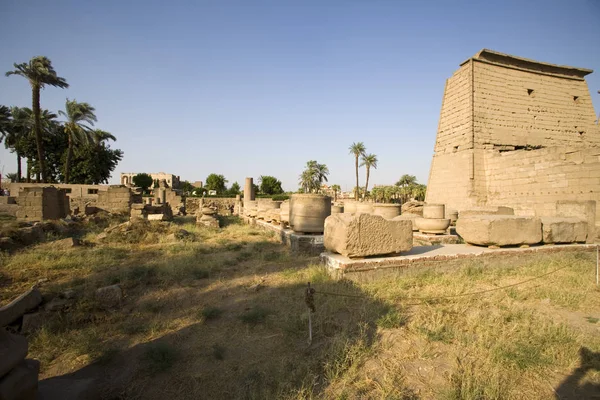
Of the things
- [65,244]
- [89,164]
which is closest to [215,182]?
[89,164]

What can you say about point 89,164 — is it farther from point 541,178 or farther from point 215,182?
point 541,178

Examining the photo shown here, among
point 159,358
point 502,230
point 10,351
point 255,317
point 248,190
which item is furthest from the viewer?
point 248,190

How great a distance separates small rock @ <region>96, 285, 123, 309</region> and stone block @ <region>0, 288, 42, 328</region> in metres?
0.71

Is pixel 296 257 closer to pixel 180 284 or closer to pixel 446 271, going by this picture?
pixel 180 284

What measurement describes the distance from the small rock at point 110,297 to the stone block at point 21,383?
2217 millimetres

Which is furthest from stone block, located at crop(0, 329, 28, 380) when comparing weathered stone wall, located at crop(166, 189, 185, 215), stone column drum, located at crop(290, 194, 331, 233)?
weathered stone wall, located at crop(166, 189, 185, 215)

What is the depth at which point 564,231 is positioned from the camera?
21.9 feet

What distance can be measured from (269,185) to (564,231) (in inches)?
1876

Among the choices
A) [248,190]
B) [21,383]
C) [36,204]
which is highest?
[248,190]

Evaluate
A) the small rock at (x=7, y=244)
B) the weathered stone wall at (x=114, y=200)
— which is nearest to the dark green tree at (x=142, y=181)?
the weathered stone wall at (x=114, y=200)

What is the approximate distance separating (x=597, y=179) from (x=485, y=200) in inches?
161

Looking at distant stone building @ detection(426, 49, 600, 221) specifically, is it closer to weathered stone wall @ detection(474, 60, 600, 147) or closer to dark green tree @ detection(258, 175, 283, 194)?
weathered stone wall @ detection(474, 60, 600, 147)

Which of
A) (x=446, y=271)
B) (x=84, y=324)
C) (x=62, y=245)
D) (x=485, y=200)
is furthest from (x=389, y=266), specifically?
(x=485, y=200)

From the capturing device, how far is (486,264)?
5723 millimetres
